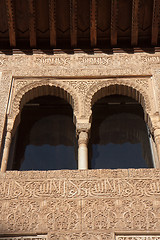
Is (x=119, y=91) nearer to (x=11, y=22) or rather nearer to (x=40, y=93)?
(x=40, y=93)

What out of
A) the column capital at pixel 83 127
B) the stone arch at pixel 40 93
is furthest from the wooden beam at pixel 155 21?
the column capital at pixel 83 127

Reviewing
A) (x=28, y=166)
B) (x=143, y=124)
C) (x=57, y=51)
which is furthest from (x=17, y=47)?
(x=143, y=124)

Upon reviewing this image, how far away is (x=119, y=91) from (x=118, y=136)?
1154 millimetres

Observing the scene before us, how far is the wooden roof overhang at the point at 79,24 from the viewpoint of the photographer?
6066mm

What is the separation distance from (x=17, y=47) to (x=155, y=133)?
10.9ft

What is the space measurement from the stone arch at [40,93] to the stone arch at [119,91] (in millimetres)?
291

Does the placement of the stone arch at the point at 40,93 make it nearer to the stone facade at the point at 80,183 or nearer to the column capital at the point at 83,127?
the stone facade at the point at 80,183

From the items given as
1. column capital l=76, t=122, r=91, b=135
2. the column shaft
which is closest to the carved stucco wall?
the column shaft

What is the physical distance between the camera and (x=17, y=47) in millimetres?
6504

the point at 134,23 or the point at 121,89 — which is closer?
the point at 121,89

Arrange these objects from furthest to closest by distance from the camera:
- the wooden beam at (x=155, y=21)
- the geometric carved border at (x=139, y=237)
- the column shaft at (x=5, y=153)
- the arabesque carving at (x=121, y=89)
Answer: the wooden beam at (x=155, y=21) → the arabesque carving at (x=121, y=89) → the column shaft at (x=5, y=153) → the geometric carved border at (x=139, y=237)

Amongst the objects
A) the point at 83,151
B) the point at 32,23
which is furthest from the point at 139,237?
the point at 32,23

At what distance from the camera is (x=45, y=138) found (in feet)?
22.2

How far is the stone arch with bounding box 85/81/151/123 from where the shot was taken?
5.61 meters
